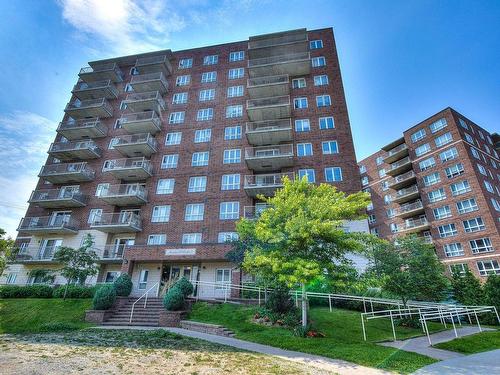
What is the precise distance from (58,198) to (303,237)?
2648 cm

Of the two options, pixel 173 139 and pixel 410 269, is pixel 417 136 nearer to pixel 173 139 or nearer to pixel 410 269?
pixel 410 269

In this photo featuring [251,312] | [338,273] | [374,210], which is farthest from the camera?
[374,210]

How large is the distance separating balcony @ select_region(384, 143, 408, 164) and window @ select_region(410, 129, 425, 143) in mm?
1461

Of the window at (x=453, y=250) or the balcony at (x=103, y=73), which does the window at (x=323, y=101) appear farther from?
the balcony at (x=103, y=73)

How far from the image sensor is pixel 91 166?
29.9 meters

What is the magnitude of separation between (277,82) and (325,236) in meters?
23.0

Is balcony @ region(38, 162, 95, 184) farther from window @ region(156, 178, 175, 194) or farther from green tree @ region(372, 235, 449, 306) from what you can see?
green tree @ region(372, 235, 449, 306)

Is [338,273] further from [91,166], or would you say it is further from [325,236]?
[91,166]

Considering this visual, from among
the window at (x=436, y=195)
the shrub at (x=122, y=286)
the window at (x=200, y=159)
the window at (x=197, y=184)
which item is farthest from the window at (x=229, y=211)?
the window at (x=436, y=195)

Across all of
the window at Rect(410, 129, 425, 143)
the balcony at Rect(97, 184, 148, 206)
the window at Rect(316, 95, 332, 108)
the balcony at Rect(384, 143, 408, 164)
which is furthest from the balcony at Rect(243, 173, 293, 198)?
the window at Rect(410, 129, 425, 143)

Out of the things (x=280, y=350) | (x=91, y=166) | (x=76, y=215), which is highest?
(x=91, y=166)

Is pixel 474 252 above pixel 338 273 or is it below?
above

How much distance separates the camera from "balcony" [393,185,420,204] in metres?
39.4

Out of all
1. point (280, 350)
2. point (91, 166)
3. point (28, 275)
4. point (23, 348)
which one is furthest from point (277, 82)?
point (28, 275)
